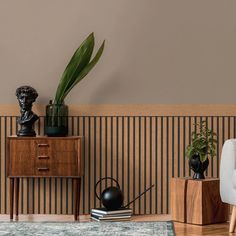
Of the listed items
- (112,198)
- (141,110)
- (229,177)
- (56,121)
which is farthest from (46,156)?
(229,177)

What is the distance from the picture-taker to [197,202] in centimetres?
509

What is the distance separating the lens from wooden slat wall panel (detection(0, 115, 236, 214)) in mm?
5707

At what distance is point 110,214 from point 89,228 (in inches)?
19.8

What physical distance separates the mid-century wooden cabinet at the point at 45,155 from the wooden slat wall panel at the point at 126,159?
0.40 m

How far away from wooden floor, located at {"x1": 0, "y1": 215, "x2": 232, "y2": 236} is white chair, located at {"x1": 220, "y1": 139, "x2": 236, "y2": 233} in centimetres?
15

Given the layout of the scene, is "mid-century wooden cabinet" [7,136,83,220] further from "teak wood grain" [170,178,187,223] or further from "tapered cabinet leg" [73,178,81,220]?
"teak wood grain" [170,178,187,223]

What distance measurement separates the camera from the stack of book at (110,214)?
5336mm

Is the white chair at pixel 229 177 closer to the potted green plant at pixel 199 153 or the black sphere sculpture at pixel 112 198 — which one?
the potted green plant at pixel 199 153

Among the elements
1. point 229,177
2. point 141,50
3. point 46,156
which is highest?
point 141,50

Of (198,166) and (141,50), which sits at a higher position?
(141,50)

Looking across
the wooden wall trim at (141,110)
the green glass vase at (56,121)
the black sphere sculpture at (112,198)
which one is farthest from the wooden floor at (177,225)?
the wooden wall trim at (141,110)

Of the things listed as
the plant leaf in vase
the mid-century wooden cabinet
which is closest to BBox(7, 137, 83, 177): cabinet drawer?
the mid-century wooden cabinet

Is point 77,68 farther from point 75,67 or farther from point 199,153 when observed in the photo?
point 199,153

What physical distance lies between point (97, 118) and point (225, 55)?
1.13 meters
